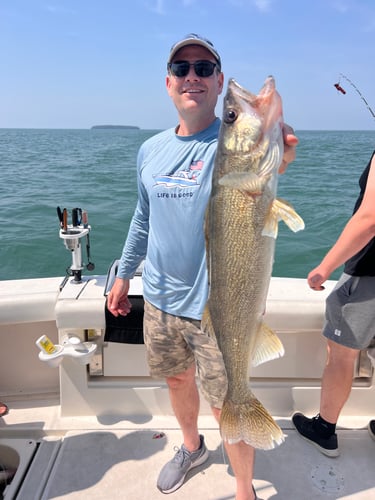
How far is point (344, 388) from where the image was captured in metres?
2.71

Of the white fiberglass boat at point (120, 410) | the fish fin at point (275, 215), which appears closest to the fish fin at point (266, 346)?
the fish fin at point (275, 215)

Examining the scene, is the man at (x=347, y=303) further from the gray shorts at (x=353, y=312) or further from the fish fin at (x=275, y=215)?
the fish fin at (x=275, y=215)

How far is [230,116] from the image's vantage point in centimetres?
171

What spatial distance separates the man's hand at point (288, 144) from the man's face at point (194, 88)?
56 centimetres

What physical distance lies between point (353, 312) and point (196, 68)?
1618 millimetres

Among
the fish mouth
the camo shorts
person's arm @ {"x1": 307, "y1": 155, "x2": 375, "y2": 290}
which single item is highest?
Result: the fish mouth

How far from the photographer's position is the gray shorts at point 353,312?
2479mm

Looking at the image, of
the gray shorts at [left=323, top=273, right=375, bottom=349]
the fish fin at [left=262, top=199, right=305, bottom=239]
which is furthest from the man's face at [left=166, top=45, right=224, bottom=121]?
the gray shorts at [left=323, top=273, right=375, bottom=349]

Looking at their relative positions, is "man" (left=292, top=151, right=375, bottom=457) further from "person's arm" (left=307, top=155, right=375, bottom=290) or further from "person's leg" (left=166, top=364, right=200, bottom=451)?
"person's leg" (left=166, top=364, right=200, bottom=451)

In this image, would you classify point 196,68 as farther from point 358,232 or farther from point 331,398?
point 331,398

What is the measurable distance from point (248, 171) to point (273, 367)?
199 centimetres

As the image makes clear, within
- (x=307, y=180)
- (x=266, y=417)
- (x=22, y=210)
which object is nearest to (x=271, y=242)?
(x=266, y=417)

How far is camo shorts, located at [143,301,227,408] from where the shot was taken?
2.29 meters

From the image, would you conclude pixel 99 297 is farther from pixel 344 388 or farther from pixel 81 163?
pixel 81 163
